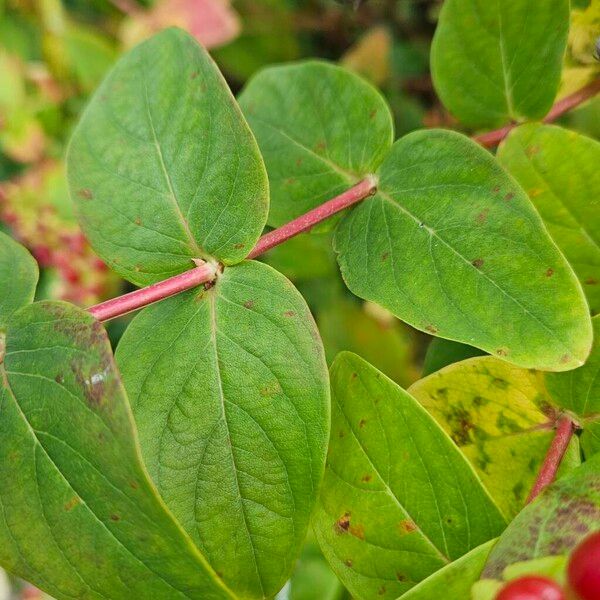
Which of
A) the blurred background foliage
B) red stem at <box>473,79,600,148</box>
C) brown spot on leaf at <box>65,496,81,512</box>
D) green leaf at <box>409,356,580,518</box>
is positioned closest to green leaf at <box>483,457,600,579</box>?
green leaf at <box>409,356,580,518</box>

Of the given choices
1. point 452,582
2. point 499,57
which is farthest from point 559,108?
point 452,582

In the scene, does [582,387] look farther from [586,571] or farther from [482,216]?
[586,571]

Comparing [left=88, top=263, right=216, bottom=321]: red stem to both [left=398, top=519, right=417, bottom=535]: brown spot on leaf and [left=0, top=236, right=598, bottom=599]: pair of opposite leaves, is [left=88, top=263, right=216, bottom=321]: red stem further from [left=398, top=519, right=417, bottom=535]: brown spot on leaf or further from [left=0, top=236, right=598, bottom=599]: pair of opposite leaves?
[left=398, top=519, right=417, bottom=535]: brown spot on leaf

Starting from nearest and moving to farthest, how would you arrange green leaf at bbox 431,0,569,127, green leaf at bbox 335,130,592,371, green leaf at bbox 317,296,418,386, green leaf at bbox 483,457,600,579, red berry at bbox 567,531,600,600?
red berry at bbox 567,531,600,600, green leaf at bbox 483,457,600,579, green leaf at bbox 335,130,592,371, green leaf at bbox 431,0,569,127, green leaf at bbox 317,296,418,386

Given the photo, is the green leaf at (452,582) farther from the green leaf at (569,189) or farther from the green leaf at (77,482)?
the green leaf at (569,189)

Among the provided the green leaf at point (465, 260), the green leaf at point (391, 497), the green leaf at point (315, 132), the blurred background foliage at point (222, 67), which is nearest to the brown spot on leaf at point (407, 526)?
the green leaf at point (391, 497)

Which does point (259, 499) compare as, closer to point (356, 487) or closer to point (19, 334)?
point (356, 487)

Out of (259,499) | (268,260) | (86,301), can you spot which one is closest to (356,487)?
(259,499)
